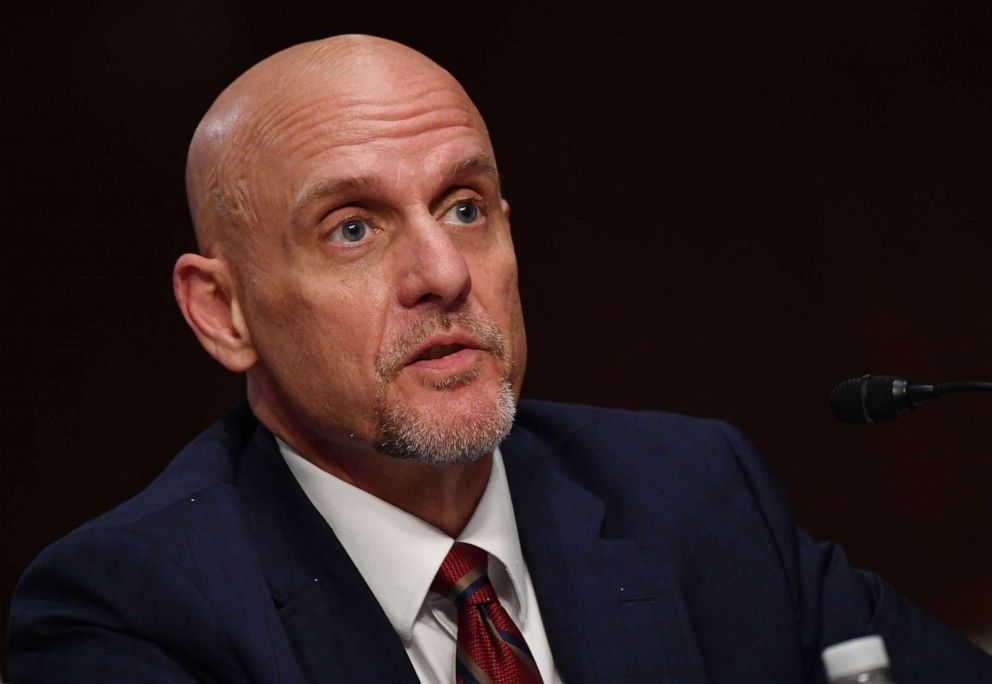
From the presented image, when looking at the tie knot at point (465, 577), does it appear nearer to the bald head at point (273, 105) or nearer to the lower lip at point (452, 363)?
the lower lip at point (452, 363)

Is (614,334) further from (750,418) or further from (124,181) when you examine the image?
(124,181)

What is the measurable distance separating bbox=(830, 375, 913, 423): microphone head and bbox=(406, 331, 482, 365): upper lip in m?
0.51

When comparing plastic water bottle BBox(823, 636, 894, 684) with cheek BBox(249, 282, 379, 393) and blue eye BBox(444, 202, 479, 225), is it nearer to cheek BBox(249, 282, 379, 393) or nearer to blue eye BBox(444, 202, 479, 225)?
cheek BBox(249, 282, 379, 393)

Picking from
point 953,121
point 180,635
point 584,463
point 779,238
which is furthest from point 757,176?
point 180,635

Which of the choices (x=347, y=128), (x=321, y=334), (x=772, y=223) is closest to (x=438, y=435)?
(x=321, y=334)

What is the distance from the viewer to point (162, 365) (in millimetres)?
3055

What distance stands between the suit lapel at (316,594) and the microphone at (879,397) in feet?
2.28

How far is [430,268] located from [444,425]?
216 mm

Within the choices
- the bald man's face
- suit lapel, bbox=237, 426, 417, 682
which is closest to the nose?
the bald man's face

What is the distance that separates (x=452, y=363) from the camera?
213 centimetres

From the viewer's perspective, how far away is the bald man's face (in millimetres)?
2125

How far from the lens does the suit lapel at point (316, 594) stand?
2119mm

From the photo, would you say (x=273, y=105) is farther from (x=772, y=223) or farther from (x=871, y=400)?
(x=772, y=223)

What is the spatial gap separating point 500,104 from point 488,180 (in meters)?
1.00
